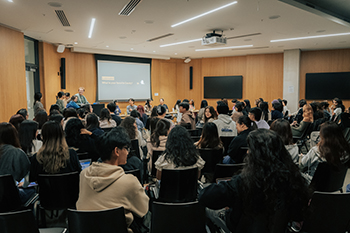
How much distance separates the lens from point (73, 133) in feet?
12.4

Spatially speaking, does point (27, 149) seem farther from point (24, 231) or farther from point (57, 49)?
point (57, 49)

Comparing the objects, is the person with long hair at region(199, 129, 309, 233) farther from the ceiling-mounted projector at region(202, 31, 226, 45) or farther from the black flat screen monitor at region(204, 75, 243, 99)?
the black flat screen monitor at region(204, 75, 243, 99)

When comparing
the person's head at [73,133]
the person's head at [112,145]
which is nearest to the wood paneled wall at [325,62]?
the person's head at [73,133]

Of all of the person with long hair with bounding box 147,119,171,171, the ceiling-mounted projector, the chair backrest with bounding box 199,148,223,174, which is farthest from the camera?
the ceiling-mounted projector

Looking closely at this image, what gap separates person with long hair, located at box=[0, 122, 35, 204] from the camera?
2.70 meters

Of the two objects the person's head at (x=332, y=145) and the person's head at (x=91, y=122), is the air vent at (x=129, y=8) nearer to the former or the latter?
the person's head at (x=91, y=122)

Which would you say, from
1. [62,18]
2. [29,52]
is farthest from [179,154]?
[29,52]

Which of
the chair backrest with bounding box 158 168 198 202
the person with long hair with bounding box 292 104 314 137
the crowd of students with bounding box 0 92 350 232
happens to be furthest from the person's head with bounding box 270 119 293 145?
the person with long hair with bounding box 292 104 314 137

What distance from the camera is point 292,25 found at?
26.2 feet

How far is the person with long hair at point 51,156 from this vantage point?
8.99ft

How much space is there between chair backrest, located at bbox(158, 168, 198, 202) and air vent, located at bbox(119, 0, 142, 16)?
4500mm

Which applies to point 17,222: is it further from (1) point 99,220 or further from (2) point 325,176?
(2) point 325,176

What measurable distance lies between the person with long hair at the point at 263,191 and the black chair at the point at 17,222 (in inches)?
47.4

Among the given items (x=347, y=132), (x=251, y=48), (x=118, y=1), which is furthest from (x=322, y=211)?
(x=251, y=48)
